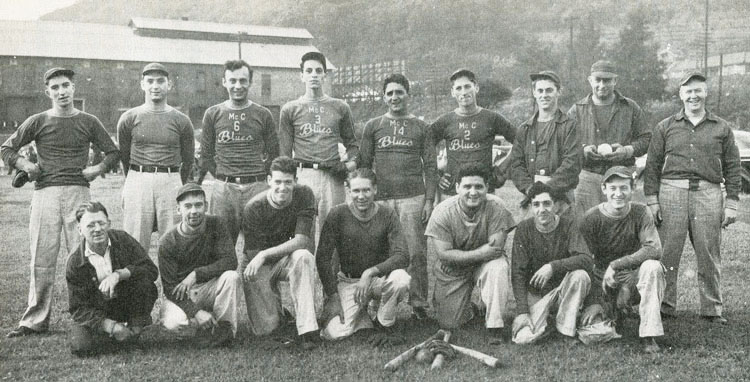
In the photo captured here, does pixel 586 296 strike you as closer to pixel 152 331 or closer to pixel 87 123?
pixel 152 331

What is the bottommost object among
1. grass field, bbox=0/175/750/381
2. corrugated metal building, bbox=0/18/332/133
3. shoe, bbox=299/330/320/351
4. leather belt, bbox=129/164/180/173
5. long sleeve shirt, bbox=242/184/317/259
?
grass field, bbox=0/175/750/381

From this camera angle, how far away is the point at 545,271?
502 centimetres

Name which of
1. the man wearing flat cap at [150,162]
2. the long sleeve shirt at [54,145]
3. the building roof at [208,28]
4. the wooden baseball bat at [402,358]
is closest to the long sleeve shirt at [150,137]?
the man wearing flat cap at [150,162]

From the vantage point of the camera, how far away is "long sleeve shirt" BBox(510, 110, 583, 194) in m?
5.66

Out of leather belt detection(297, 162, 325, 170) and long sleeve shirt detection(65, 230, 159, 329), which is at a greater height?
leather belt detection(297, 162, 325, 170)

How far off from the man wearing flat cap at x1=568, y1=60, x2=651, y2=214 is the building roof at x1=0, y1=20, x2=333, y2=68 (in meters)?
40.4

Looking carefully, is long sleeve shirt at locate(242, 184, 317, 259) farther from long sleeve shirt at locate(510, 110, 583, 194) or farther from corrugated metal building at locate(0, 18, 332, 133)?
corrugated metal building at locate(0, 18, 332, 133)

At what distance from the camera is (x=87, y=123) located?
5.68 m

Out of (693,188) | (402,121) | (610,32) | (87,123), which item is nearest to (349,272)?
(402,121)

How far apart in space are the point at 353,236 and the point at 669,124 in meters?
3.10

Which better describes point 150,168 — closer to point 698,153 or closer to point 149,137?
point 149,137

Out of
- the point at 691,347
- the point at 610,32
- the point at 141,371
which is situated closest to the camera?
the point at 141,371

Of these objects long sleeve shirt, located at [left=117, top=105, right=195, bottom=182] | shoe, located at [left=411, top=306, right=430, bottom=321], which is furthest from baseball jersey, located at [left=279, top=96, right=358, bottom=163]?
shoe, located at [left=411, top=306, right=430, bottom=321]

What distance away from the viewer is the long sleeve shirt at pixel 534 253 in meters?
5.15
